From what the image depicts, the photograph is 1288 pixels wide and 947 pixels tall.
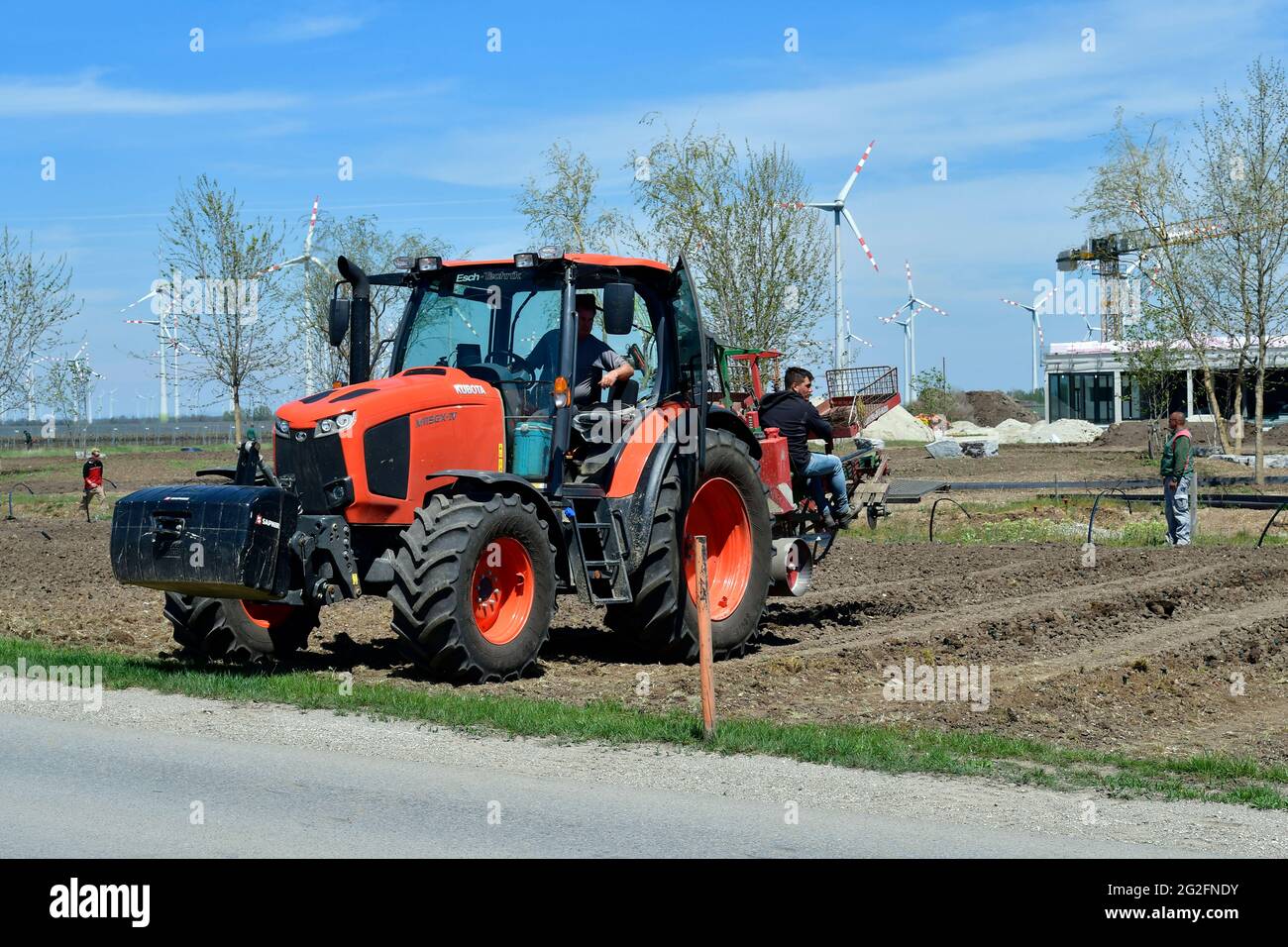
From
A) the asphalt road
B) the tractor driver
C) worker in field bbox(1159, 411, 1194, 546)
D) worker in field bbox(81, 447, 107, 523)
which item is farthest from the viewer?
worker in field bbox(81, 447, 107, 523)

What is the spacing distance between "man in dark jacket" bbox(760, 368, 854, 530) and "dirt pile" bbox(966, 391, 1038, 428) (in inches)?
3145

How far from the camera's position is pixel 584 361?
11602 millimetres

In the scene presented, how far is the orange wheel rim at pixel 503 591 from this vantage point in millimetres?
10836

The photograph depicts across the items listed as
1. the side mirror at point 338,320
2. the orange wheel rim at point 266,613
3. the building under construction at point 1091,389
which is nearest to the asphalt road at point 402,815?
the orange wheel rim at point 266,613

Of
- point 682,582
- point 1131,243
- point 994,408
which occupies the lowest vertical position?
point 682,582

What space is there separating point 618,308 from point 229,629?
3.90 m

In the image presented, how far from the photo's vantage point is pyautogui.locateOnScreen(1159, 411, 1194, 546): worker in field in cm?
2127

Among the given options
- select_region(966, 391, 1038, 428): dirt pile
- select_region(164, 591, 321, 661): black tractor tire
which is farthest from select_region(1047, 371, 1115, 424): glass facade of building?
select_region(164, 591, 321, 661): black tractor tire

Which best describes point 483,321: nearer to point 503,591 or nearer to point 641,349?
point 641,349

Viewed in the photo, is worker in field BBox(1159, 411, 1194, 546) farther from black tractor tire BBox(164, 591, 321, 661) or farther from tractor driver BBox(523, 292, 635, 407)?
black tractor tire BBox(164, 591, 321, 661)

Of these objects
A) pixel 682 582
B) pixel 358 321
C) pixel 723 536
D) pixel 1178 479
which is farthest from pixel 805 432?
pixel 1178 479

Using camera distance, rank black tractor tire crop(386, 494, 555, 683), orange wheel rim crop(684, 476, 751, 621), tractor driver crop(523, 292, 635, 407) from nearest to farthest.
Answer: black tractor tire crop(386, 494, 555, 683) → tractor driver crop(523, 292, 635, 407) → orange wheel rim crop(684, 476, 751, 621)

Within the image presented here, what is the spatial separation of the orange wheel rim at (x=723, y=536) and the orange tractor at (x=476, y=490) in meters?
0.06

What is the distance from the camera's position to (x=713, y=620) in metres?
12.6
